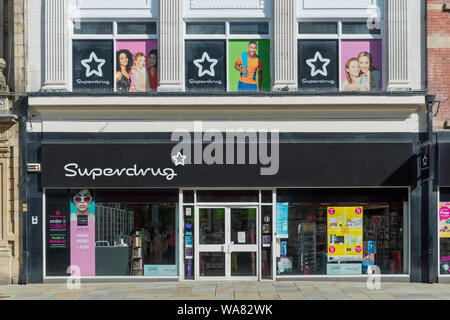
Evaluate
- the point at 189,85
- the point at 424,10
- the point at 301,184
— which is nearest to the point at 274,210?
the point at 301,184

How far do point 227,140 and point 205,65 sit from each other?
222cm

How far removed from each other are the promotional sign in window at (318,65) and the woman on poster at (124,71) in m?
4.71

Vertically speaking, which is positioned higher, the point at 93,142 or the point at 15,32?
the point at 15,32

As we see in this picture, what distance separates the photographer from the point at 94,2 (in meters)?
15.2

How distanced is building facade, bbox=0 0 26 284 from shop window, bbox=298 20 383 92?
7691 millimetres

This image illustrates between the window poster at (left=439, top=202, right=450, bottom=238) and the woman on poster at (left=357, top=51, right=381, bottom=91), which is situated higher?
the woman on poster at (left=357, top=51, right=381, bottom=91)

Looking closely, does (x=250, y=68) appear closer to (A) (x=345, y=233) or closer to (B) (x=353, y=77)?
(B) (x=353, y=77)

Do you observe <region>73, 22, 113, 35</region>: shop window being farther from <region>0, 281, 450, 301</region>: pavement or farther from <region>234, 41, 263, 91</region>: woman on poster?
<region>0, 281, 450, 301</region>: pavement

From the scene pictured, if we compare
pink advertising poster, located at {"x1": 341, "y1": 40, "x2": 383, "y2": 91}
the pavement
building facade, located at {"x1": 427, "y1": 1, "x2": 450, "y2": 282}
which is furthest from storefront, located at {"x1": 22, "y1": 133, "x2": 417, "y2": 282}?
pink advertising poster, located at {"x1": 341, "y1": 40, "x2": 383, "y2": 91}

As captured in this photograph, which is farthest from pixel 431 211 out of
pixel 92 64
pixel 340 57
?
pixel 92 64

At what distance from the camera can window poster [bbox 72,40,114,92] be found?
15.2 meters

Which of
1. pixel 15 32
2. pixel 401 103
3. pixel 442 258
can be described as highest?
pixel 15 32

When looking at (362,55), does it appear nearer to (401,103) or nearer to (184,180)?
(401,103)

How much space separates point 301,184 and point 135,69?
5.56 m
